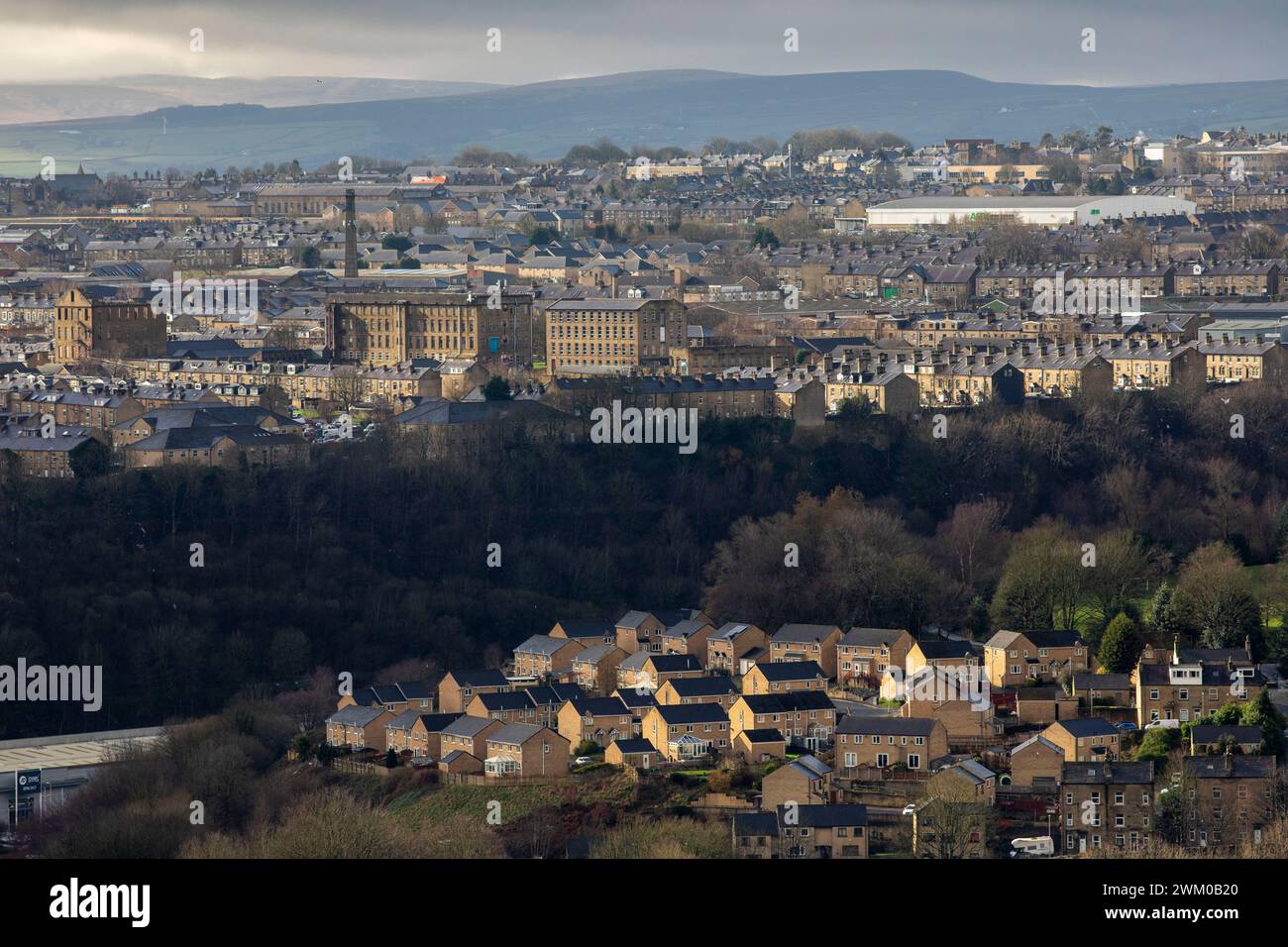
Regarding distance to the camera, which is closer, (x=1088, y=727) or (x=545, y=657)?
(x=1088, y=727)

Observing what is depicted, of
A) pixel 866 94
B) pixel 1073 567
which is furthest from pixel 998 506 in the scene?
pixel 866 94

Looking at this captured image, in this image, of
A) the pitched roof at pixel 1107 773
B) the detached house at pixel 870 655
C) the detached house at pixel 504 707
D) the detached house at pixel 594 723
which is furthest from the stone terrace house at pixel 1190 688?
the detached house at pixel 504 707

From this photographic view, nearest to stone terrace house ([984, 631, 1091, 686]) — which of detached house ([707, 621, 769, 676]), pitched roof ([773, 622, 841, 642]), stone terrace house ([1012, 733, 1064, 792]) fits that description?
pitched roof ([773, 622, 841, 642])

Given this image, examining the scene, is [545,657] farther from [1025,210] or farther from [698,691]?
[1025,210]

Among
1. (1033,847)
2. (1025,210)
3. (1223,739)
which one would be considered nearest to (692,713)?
(1223,739)

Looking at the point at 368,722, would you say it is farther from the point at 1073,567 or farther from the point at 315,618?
the point at 1073,567
